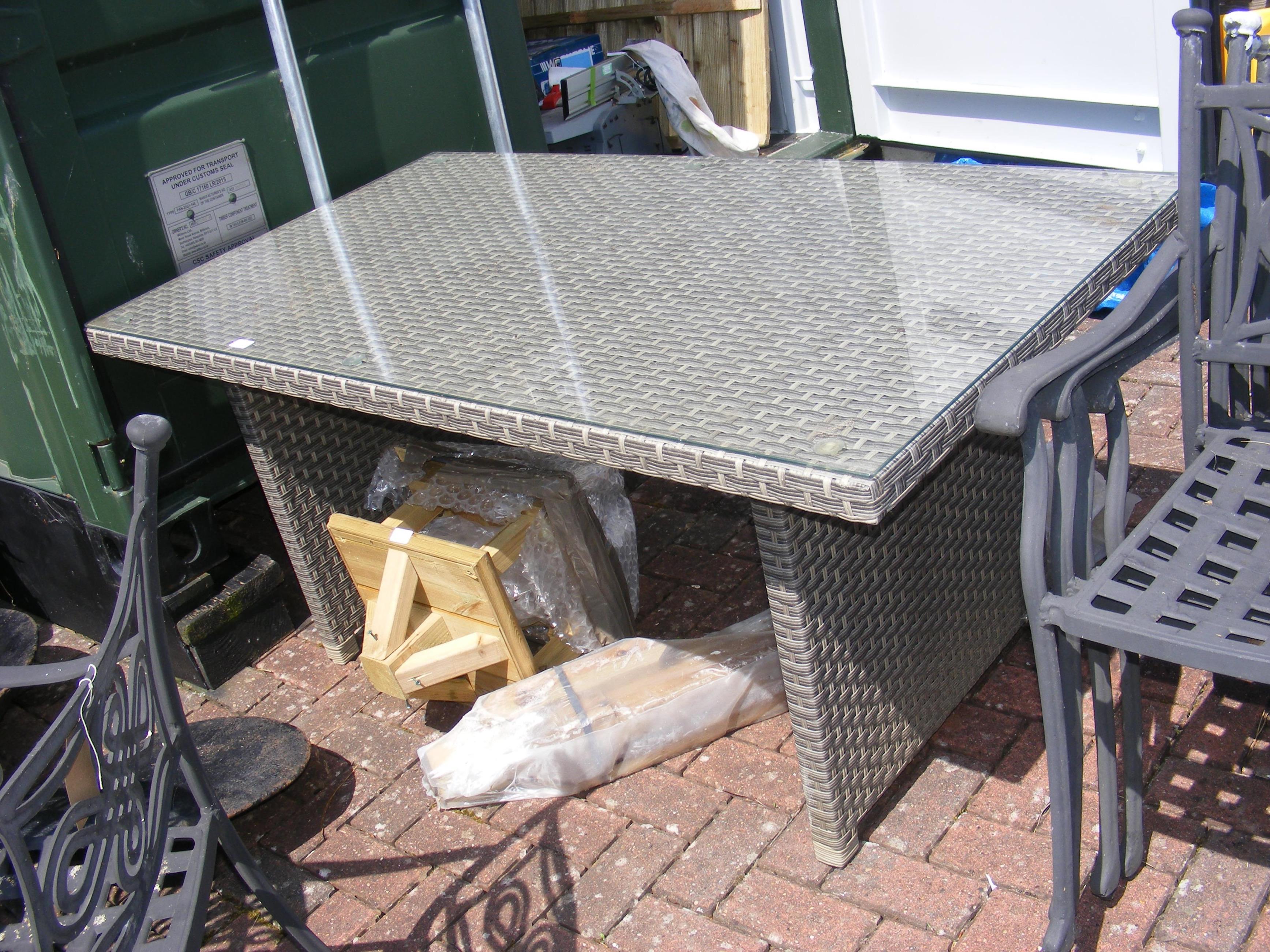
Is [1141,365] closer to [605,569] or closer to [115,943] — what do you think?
[605,569]

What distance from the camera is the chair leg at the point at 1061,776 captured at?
1673 mm

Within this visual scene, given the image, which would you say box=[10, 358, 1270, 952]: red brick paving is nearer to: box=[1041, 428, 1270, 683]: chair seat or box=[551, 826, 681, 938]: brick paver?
box=[551, 826, 681, 938]: brick paver

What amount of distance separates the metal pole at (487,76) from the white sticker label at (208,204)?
2.47ft

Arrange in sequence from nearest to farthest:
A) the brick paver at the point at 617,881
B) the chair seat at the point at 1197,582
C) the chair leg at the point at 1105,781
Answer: the chair seat at the point at 1197,582, the chair leg at the point at 1105,781, the brick paver at the point at 617,881

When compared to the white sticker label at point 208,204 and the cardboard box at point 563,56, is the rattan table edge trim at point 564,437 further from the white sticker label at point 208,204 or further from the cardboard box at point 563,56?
the cardboard box at point 563,56

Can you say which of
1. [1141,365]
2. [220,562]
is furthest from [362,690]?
[1141,365]

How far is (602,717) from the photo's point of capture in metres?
2.50

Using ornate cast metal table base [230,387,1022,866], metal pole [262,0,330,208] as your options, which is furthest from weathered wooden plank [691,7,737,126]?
ornate cast metal table base [230,387,1022,866]

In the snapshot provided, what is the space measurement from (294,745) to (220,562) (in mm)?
605

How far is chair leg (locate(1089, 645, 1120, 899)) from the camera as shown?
1.82m

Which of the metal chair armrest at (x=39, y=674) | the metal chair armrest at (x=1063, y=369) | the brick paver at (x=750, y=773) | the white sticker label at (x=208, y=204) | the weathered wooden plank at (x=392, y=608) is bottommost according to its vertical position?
the brick paver at (x=750, y=773)

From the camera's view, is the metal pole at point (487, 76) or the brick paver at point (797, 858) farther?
the metal pole at point (487, 76)

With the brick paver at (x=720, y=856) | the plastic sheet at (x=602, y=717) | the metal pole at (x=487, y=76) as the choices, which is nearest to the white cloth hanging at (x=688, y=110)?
the metal pole at (x=487, y=76)

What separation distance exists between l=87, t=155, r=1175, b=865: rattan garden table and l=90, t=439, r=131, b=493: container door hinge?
0.34 m
